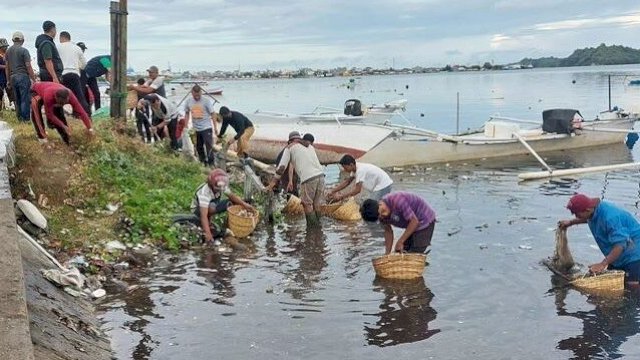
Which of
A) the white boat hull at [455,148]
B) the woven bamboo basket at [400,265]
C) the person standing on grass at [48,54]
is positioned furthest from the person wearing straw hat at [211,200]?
the white boat hull at [455,148]

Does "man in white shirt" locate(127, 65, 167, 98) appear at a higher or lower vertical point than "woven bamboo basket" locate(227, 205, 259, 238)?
higher

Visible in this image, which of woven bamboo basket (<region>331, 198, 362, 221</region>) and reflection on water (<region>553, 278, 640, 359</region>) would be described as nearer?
reflection on water (<region>553, 278, 640, 359</region>)

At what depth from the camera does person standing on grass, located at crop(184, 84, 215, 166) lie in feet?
49.5

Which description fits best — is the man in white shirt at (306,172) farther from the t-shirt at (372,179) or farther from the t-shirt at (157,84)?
the t-shirt at (157,84)

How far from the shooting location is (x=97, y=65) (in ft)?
51.7

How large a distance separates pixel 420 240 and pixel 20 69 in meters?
8.42

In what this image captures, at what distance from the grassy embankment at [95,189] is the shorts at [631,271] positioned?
6.57 m

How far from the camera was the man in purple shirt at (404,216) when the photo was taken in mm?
9047

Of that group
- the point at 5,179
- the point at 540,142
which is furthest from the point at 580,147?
the point at 5,179

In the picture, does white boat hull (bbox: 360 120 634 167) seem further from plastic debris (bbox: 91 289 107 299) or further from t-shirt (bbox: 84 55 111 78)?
plastic debris (bbox: 91 289 107 299)

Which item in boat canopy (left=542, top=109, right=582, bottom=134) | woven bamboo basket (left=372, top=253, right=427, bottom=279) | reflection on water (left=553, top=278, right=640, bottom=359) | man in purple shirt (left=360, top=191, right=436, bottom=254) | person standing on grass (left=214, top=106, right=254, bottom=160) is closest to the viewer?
reflection on water (left=553, top=278, right=640, bottom=359)

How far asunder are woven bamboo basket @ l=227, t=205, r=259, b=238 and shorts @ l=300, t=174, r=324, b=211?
1.34 meters

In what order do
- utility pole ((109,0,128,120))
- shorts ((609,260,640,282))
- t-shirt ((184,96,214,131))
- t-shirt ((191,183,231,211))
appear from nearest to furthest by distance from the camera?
shorts ((609,260,640,282)) → t-shirt ((191,183,231,211)) → utility pole ((109,0,128,120)) → t-shirt ((184,96,214,131))

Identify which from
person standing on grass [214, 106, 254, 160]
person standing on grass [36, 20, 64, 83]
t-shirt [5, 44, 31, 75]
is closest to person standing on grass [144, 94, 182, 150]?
person standing on grass [214, 106, 254, 160]
